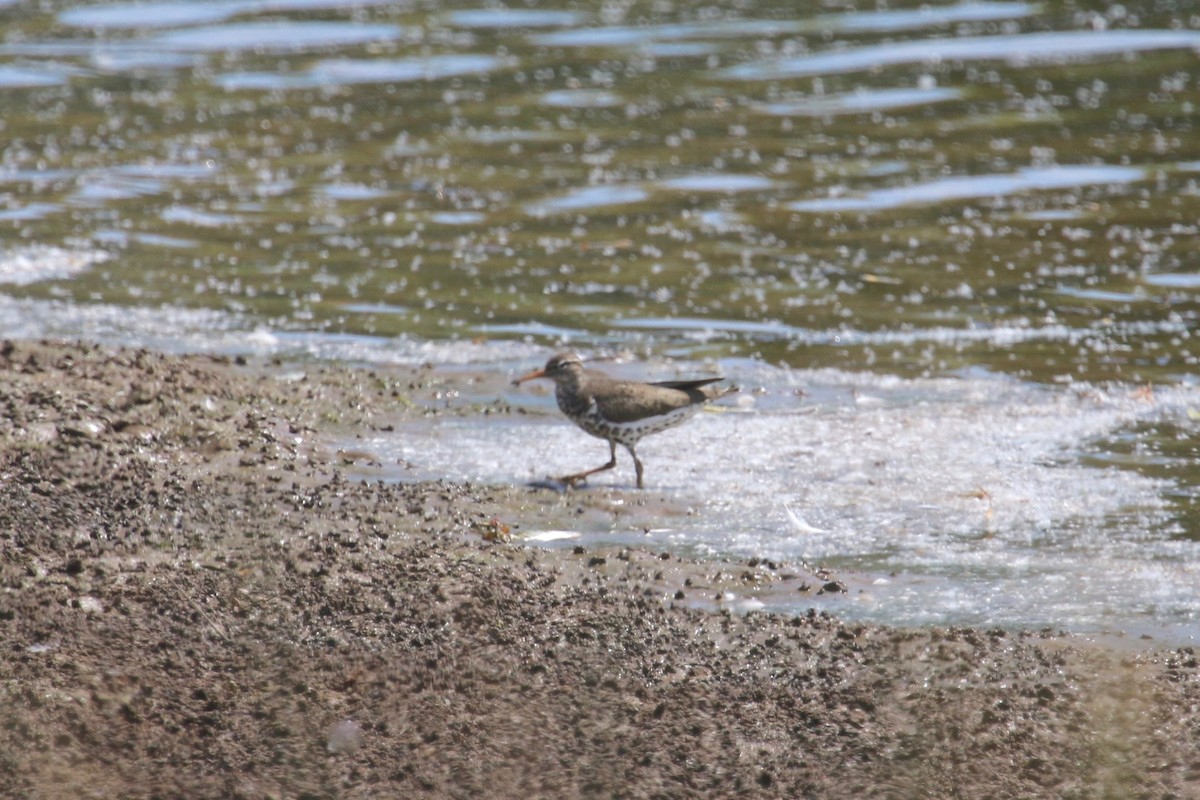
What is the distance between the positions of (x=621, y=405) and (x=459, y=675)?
296 cm

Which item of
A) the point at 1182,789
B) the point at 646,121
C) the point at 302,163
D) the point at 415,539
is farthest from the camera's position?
the point at 646,121

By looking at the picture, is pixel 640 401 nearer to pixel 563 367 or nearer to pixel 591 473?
pixel 591 473

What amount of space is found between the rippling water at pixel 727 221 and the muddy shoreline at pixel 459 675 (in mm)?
769

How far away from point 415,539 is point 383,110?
1222cm

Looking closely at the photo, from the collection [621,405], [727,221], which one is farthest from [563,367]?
[727,221]

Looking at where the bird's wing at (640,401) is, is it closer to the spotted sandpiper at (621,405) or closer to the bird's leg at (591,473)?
the spotted sandpiper at (621,405)

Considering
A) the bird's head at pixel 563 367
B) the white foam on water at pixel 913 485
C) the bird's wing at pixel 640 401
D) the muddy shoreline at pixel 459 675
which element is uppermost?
the bird's head at pixel 563 367

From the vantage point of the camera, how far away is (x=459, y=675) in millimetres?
5887

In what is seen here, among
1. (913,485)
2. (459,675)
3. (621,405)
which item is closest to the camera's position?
(459,675)

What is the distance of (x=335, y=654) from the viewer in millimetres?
5984

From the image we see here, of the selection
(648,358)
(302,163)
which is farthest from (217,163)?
(648,358)

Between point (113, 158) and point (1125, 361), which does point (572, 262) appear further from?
point (113, 158)

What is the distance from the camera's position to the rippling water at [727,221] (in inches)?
343

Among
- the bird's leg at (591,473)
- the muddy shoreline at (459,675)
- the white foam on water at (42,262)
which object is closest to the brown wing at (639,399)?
the bird's leg at (591,473)
